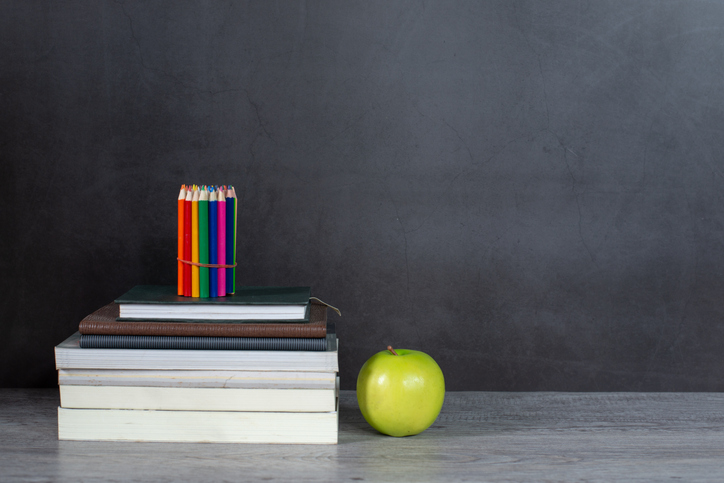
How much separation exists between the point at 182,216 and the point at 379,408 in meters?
0.47

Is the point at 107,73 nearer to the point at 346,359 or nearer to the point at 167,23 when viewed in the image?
the point at 167,23

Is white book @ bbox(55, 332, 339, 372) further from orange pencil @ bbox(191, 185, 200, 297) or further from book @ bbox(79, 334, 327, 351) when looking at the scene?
orange pencil @ bbox(191, 185, 200, 297)

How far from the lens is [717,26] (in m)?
1.31

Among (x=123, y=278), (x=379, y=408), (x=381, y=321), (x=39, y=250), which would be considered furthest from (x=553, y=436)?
(x=39, y=250)

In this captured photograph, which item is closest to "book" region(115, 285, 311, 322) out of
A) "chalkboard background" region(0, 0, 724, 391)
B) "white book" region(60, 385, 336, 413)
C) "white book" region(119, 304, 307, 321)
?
"white book" region(119, 304, 307, 321)

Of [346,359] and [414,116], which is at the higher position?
[414,116]

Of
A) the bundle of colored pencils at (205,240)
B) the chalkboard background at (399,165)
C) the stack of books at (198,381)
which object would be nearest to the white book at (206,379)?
the stack of books at (198,381)

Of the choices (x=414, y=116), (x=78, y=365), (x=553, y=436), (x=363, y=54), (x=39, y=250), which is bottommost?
(x=553, y=436)

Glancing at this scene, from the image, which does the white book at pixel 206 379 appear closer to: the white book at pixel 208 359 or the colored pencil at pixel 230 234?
the white book at pixel 208 359

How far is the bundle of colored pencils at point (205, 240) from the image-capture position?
3.45 feet

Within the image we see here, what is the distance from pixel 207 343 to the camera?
1.01 meters

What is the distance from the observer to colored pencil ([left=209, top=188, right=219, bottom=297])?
1049 mm

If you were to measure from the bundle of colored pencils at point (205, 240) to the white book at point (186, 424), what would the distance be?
209 mm

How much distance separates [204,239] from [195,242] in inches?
0.7
